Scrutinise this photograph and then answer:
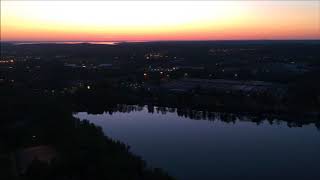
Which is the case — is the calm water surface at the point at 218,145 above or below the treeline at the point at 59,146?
below

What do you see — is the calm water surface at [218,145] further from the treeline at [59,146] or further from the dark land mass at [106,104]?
the treeline at [59,146]

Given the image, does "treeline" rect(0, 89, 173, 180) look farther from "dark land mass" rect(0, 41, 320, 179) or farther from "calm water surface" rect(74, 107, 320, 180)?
"calm water surface" rect(74, 107, 320, 180)

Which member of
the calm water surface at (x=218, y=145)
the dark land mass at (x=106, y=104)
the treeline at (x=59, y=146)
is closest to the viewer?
the treeline at (x=59, y=146)

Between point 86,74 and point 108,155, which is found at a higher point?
point 108,155

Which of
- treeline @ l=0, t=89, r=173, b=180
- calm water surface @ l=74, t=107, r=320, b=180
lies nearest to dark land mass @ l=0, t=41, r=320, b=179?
treeline @ l=0, t=89, r=173, b=180

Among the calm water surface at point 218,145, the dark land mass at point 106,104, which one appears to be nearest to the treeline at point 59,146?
the dark land mass at point 106,104

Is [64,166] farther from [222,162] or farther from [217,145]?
[217,145]

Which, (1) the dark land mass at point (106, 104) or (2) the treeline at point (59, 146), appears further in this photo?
(1) the dark land mass at point (106, 104)

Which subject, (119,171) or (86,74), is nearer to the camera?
(119,171)

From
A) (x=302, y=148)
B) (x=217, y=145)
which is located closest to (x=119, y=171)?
(x=217, y=145)
